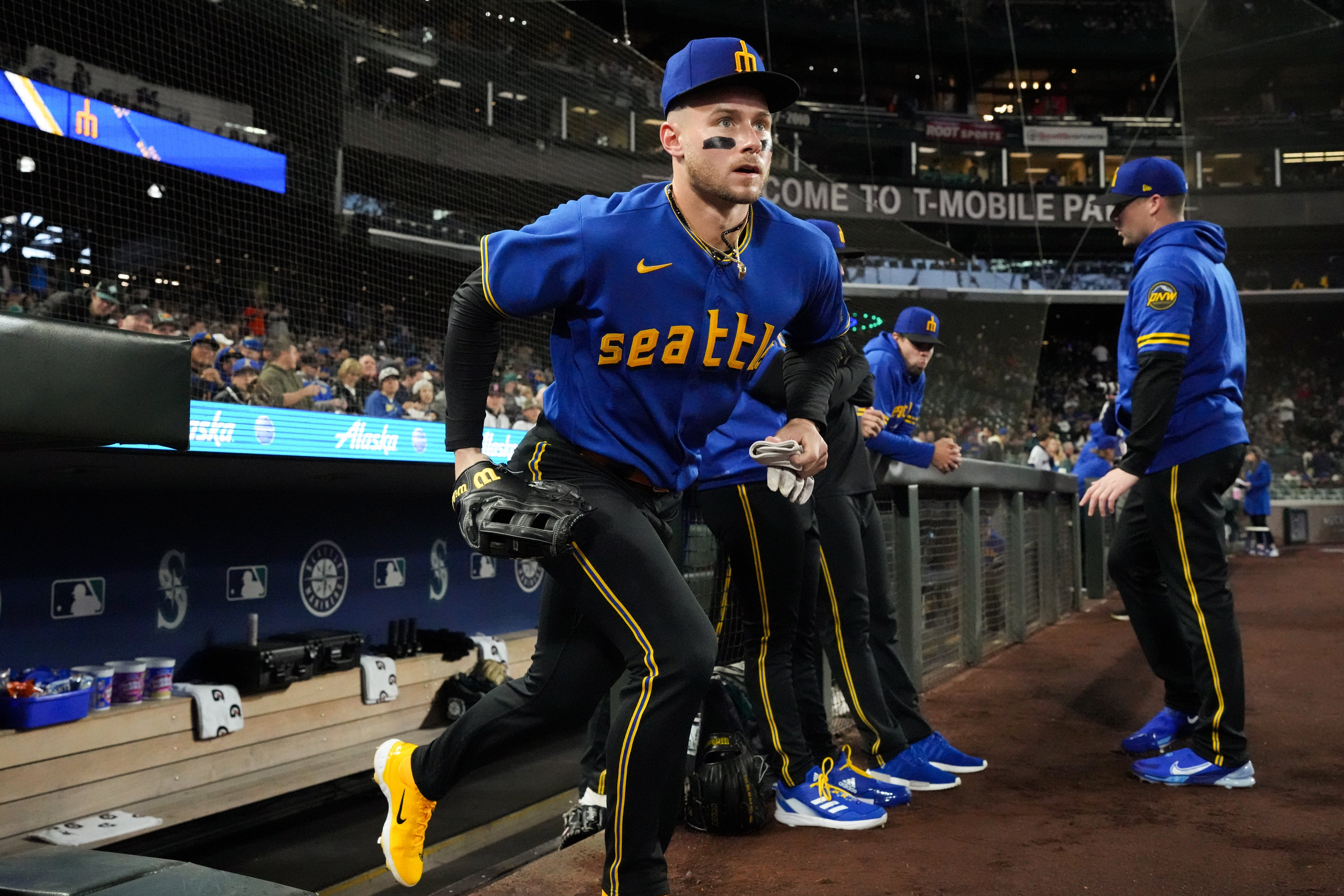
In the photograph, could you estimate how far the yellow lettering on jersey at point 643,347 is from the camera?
179cm

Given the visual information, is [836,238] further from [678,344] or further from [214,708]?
[214,708]

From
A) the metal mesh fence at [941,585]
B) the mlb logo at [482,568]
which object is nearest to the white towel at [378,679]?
the mlb logo at [482,568]

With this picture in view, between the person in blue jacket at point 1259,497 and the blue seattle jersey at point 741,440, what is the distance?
12.2 metres

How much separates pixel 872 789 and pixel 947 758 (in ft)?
1.55

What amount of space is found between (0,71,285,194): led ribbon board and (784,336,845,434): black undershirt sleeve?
143 inches

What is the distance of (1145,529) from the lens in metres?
3.12

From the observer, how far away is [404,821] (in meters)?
1.90

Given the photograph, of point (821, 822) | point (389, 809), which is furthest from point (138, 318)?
point (821, 822)

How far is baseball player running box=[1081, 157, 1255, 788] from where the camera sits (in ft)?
9.28

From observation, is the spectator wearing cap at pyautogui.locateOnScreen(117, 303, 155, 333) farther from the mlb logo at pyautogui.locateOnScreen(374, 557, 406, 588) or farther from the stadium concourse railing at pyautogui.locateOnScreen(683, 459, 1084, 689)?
the stadium concourse railing at pyautogui.locateOnScreen(683, 459, 1084, 689)

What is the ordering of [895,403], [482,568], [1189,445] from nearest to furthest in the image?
1. [1189,445]
2. [895,403]
3. [482,568]

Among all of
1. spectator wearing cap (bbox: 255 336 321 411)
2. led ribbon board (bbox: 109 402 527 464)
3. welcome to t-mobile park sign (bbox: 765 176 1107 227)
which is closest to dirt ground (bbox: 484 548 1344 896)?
led ribbon board (bbox: 109 402 527 464)

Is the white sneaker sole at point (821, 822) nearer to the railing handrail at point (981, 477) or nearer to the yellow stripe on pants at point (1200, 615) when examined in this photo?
the yellow stripe on pants at point (1200, 615)

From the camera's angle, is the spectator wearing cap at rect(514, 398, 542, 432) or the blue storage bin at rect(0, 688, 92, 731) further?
the spectator wearing cap at rect(514, 398, 542, 432)
